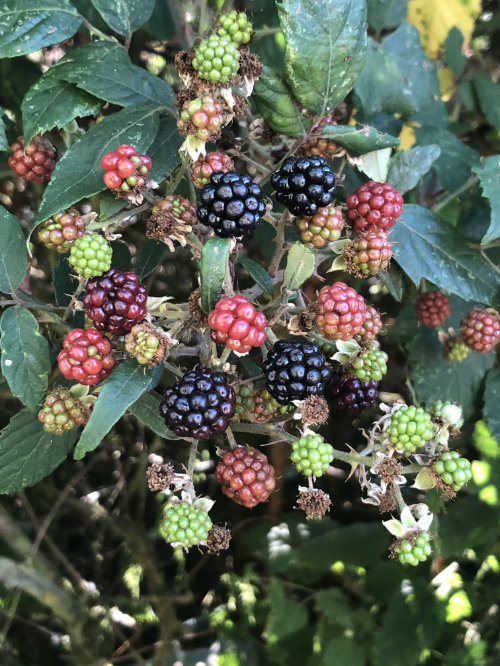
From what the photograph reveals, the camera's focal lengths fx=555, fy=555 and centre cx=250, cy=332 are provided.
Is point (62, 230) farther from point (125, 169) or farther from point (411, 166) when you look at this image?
point (411, 166)

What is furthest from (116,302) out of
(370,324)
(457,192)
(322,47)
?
(457,192)

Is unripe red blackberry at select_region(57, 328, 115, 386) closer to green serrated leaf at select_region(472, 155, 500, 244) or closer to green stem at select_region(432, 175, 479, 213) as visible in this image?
green serrated leaf at select_region(472, 155, 500, 244)

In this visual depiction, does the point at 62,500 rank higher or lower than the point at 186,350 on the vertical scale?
A: lower

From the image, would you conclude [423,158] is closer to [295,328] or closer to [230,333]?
[295,328]

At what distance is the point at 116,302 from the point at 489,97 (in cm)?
132

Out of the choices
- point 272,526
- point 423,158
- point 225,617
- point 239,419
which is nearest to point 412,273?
point 423,158

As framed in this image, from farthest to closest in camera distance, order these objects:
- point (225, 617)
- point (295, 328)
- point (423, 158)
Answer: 1. point (225, 617)
2. point (423, 158)
3. point (295, 328)

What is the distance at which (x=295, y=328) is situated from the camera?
0.82 meters

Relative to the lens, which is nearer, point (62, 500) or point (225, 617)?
point (62, 500)

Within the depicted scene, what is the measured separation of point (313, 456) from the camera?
76 centimetres

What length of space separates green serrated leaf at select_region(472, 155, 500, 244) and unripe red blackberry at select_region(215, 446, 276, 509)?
1.79 feet

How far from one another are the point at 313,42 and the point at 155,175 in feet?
1.01

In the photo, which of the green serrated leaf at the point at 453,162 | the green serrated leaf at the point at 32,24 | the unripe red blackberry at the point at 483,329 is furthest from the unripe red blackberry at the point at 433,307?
the green serrated leaf at the point at 32,24

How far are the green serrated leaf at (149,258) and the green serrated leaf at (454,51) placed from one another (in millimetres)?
1066
